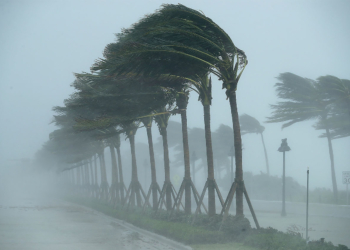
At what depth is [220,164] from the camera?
78000 millimetres

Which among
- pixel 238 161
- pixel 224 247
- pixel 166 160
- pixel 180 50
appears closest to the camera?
pixel 224 247

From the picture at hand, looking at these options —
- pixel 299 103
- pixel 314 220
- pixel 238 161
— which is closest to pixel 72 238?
pixel 238 161

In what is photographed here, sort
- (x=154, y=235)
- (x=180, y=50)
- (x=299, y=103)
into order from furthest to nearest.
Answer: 1. (x=299, y=103)
2. (x=154, y=235)
3. (x=180, y=50)

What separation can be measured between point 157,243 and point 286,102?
1025 inches

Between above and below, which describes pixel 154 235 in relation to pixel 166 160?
below

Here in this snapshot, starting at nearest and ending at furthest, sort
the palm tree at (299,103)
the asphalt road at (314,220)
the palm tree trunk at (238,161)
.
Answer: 1. the palm tree trunk at (238,161)
2. the asphalt road at (314,220)
3. the palm tree at (299,103)

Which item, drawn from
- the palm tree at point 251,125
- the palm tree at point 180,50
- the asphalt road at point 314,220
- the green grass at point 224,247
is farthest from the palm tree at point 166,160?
the palm tree at point 251,125

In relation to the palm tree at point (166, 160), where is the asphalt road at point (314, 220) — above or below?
below

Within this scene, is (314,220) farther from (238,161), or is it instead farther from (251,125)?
(251,125)

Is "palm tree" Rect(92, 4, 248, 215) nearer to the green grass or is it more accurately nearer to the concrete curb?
the green grass

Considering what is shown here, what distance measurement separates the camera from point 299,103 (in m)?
37.7

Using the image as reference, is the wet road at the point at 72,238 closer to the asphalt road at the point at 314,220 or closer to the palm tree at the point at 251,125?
the asphalt road at the point at 314,220

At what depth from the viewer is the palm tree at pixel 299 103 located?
3647cm

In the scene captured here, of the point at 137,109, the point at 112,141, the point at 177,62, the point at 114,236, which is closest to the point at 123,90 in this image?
the point at 137,109
